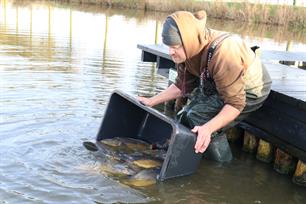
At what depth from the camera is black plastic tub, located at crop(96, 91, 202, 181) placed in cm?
442

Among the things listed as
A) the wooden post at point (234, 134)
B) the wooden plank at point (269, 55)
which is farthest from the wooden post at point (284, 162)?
the wooden plank at point (269, 55)

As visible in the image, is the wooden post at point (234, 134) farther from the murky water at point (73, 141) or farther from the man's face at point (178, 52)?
the man's face at point (178, 52)

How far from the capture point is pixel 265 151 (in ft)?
18.1

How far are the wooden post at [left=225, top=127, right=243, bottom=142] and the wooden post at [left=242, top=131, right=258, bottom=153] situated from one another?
16cm

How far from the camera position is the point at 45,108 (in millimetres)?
6660

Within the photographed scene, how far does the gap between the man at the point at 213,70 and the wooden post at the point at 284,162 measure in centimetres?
80

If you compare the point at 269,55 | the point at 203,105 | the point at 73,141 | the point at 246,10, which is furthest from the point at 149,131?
the point at 246,10

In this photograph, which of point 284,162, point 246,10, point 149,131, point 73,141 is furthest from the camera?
point 246,10

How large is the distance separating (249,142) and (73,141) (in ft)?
7.19

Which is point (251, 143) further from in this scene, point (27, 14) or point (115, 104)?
point (27, 14)

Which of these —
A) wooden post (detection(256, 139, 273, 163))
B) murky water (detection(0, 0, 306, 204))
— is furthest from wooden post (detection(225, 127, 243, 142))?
wooden post (detection(256, 139, 273, 163))

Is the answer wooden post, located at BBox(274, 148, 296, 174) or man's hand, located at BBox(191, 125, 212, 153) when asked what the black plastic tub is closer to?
man's hand, located at BBox(191, 125, 212, 153)

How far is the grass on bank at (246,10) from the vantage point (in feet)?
81.6

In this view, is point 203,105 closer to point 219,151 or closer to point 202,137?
point 202,137
